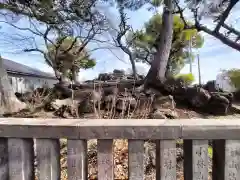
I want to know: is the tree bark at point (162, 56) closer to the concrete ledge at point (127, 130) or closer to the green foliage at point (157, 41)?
the green foliage at point (157, 41)

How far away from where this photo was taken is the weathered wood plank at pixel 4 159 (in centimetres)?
157

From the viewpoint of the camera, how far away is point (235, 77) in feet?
40.7

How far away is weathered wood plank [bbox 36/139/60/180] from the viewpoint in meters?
1.52

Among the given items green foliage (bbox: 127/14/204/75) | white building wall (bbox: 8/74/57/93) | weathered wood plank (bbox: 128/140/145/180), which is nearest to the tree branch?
green foliage (bbox: 127/14/204/75)

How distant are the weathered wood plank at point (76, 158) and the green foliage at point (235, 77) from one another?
11841 mm

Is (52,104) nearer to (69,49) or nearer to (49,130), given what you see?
(49,130)

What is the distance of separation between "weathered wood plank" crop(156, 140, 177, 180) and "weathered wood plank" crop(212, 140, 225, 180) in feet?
0.92

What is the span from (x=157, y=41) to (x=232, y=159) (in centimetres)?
1205

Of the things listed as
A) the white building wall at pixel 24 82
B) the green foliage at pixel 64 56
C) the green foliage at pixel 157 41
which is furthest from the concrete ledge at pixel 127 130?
the green foliage at pixel 64 56

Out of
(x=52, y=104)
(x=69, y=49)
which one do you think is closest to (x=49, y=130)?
(x=52, y=104)

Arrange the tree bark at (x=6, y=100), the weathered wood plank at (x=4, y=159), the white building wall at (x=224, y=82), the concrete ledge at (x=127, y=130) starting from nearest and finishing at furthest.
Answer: the concrete ledge at (x=127, y=130) < the weathered wood plank at (x=4, y=159) < the tree bark at (x=6, y=100) < the white building wall at (x=224, y=82)

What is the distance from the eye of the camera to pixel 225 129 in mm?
1435

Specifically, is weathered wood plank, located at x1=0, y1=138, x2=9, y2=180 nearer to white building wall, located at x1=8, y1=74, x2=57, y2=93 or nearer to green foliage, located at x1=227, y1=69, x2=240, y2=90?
green foliage, located at x1=227, y1=69, x2=240, y2=90

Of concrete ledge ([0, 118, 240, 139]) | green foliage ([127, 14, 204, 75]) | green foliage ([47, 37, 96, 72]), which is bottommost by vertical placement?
concrete ledge ([0, 118, 240, 139])
